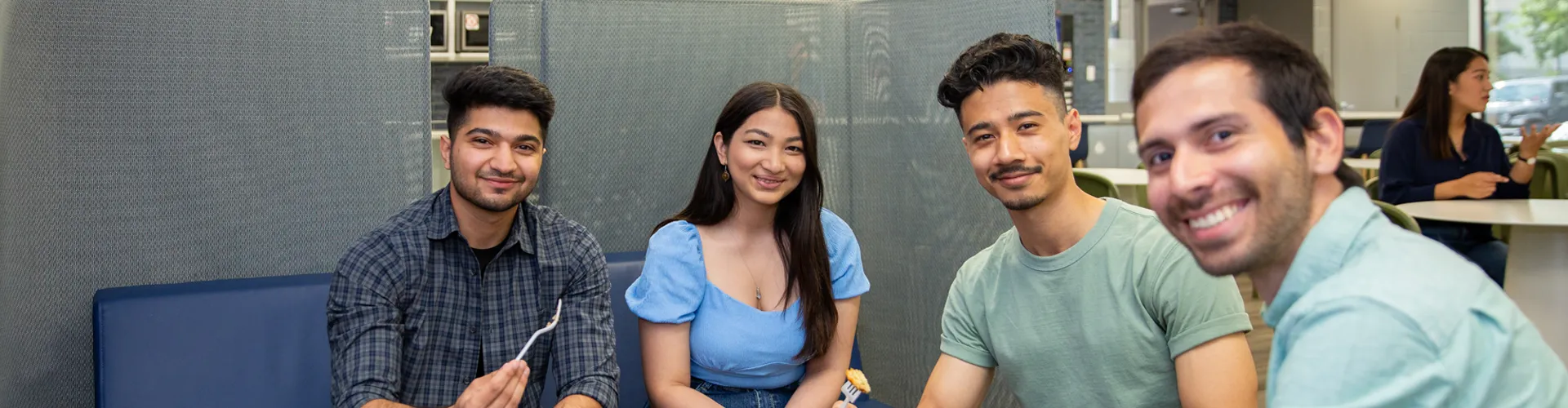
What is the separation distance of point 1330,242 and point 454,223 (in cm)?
158

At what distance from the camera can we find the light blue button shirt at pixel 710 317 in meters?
2.11

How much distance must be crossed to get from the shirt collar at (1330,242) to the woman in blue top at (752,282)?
4.29ft

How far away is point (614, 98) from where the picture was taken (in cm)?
271

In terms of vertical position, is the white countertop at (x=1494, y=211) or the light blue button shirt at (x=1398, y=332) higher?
the light blue button shirt at (x=1398, y=332)

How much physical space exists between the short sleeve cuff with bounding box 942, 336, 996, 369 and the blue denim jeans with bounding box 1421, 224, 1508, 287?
2717 mm

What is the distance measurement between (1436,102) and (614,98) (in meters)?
2.82

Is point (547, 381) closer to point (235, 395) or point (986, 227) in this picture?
point (235, 395)

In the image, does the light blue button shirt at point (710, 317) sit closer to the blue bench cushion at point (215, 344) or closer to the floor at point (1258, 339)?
the blue bench cushion at point (215, 344)

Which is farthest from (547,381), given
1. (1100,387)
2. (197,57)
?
(1100,387)

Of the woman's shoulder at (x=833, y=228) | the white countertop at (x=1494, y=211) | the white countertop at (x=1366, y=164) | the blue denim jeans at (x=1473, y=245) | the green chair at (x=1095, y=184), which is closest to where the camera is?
the woman's shoulder at (x=833, y=228)

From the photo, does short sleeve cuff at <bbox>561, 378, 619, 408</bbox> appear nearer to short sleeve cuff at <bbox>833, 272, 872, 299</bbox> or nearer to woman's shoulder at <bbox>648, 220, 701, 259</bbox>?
woman's shoulder at <bbox>648, 220, 701, 259</bbox>

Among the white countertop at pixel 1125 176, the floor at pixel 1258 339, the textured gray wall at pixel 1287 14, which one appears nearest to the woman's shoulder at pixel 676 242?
the floor at pixel 1258 339

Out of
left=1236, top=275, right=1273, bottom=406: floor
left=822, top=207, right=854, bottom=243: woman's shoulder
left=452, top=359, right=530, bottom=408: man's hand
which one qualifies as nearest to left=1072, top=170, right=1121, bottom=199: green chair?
left=1236, top=275, right=1273, bottom=406: floor

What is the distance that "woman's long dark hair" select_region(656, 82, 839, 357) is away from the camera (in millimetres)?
2172
